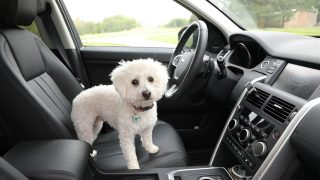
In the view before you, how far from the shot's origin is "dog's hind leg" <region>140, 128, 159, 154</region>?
2.11m

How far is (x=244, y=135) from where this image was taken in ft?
6.01

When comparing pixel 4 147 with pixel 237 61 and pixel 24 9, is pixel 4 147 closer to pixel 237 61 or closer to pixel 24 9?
pixel 24 9

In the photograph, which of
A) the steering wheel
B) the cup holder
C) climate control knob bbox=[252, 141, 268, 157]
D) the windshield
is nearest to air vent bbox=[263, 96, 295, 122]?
climate control knob bbox=[252, 141, 268, 157]

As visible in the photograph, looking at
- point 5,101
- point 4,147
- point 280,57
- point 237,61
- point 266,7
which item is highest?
point 266,7

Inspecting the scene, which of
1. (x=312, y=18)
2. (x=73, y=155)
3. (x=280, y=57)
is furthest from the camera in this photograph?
(x=312, y=18)

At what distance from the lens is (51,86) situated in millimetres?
A: 2076

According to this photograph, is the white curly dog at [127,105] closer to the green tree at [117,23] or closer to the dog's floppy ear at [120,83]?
the dog's floppy ear at [120,83]

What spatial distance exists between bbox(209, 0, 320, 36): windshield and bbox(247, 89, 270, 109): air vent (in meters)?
0.89

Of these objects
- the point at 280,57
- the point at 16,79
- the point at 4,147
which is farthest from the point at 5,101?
the point at 280,57

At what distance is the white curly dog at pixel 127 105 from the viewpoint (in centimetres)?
183

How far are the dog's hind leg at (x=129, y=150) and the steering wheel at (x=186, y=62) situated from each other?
13.7 inches

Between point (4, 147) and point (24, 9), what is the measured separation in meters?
0.73

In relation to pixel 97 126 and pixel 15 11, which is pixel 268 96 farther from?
pixel 15 11

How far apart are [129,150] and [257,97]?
0.77 meters
